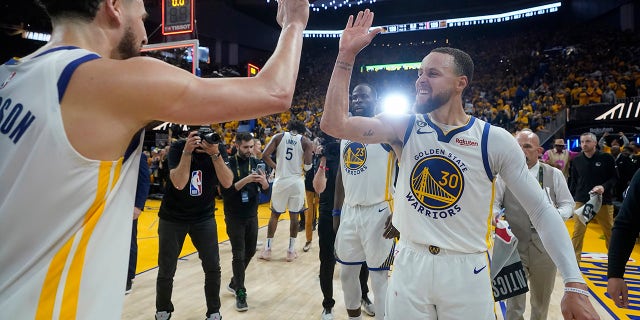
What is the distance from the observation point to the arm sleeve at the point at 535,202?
2.05 m

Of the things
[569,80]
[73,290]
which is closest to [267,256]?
[73,290]

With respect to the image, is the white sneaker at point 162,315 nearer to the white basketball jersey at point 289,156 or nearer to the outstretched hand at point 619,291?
the white basketball jersey at point 289,156

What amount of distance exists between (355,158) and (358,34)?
2.16 metres

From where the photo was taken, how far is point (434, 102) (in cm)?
246

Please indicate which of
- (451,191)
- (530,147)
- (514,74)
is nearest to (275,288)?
(530,147)

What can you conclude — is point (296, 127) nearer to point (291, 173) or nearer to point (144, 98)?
point (291, 173)

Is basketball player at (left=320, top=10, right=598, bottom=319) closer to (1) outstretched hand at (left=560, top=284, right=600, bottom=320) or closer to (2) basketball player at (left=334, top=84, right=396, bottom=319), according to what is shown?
(1) outstretched hand at (left=560, top=284, right=600, bottom=320)

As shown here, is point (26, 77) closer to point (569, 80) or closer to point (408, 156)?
point (408, 156)

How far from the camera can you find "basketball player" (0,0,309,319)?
92 centimetres

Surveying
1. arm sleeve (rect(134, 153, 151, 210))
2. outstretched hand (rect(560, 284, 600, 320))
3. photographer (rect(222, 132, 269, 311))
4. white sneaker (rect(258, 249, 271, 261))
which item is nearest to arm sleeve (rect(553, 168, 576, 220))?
outstretched hand (rect(560, 284, 600, 320))

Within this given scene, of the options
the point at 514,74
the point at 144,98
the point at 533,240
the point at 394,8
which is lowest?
the point at 533,240

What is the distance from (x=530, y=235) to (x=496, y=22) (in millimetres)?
26459

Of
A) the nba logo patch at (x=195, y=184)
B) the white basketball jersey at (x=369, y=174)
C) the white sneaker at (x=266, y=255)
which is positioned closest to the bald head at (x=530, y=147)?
the white basketball jersey at (x=369, y=174)

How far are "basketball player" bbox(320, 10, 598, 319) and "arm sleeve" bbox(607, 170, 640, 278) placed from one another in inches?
19.0
